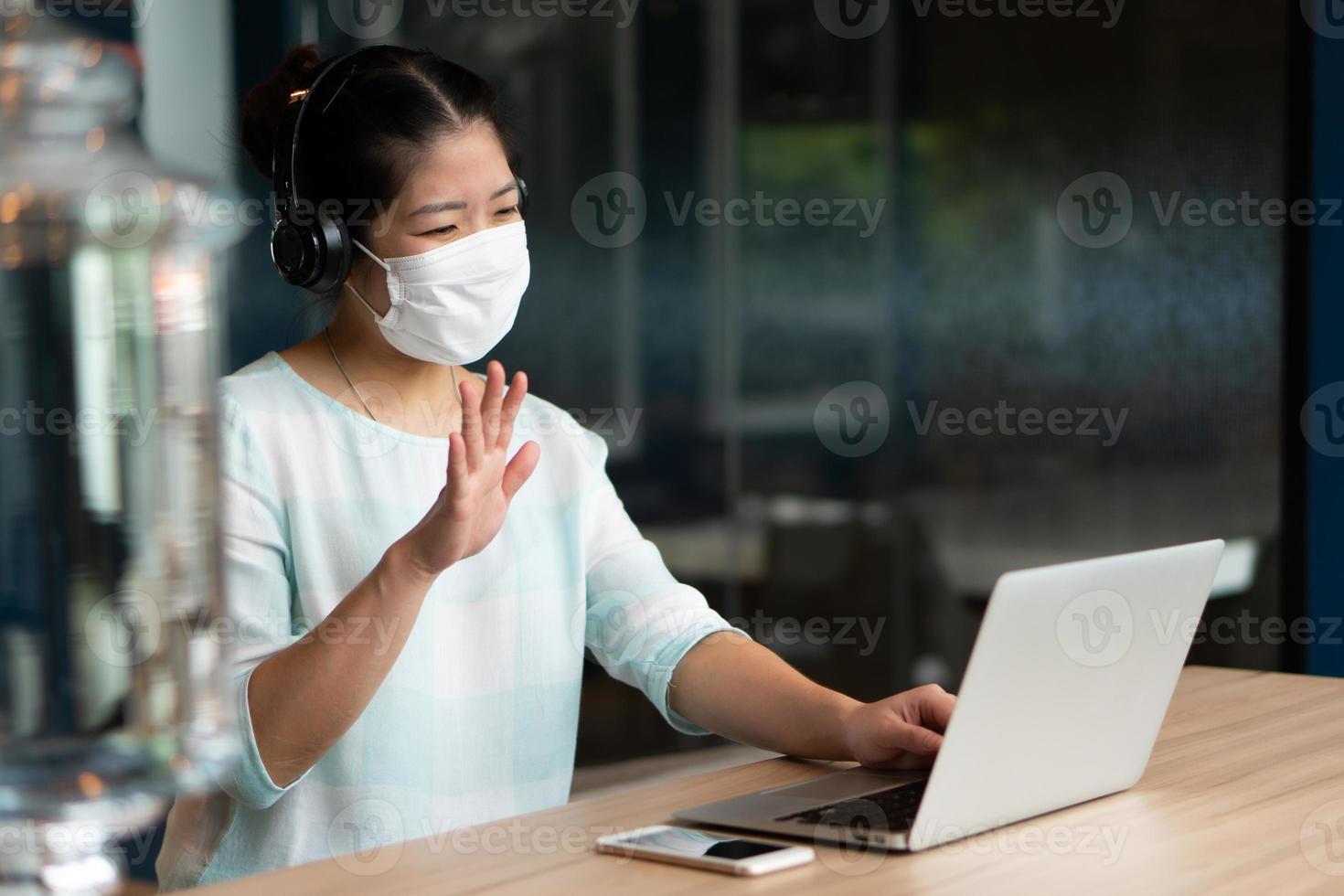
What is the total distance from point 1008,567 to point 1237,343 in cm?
97

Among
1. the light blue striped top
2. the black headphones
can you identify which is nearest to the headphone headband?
the black headphones

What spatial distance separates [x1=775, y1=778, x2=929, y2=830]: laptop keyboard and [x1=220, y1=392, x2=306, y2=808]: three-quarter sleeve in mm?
511

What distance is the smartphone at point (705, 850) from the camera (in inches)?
40.2

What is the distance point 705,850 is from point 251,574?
610 millimetres

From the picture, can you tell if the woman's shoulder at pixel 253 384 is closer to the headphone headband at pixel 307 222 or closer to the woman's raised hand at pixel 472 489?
the headphone headband at pixel 307 222

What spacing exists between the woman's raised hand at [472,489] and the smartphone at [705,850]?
271 millimetres

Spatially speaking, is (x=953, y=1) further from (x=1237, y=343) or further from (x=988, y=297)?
(x=1237, y=343)

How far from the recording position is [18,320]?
1.95 feet

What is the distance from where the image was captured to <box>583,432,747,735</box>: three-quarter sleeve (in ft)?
5.18

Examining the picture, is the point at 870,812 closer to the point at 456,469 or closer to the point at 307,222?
the point at 456,469

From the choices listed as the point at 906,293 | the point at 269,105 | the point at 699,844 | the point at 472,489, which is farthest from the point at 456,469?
the point at 906,293

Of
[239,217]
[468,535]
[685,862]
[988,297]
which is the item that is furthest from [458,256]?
[988,297]

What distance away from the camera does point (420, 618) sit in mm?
1551

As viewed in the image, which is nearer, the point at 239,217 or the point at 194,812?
the point at 194,812
